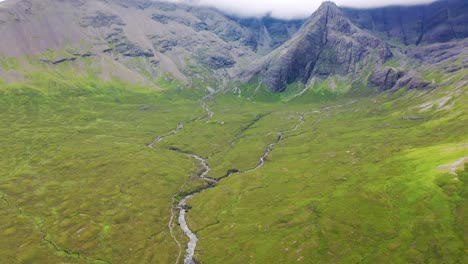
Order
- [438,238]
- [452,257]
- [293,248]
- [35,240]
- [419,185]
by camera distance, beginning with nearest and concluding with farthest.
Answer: [452,257] → [438,238] → [293,248] → [35,240] → [419,185]

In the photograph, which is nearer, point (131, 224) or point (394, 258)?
point (394, 258)

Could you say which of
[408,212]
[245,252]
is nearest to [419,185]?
[408,212]

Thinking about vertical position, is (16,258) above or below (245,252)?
above

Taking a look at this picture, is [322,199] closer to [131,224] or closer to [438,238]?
[438,238]

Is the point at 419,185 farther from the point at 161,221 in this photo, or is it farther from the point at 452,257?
the point at 161,221

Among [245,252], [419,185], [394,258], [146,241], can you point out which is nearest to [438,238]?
[394,258]

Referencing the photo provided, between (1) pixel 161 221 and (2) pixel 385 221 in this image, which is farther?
(1) pixel 161 221

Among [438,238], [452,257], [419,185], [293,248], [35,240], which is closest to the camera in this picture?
[452,257]

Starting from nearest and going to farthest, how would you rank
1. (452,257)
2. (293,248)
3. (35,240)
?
(452,257)
(293,248)
(35,240)
